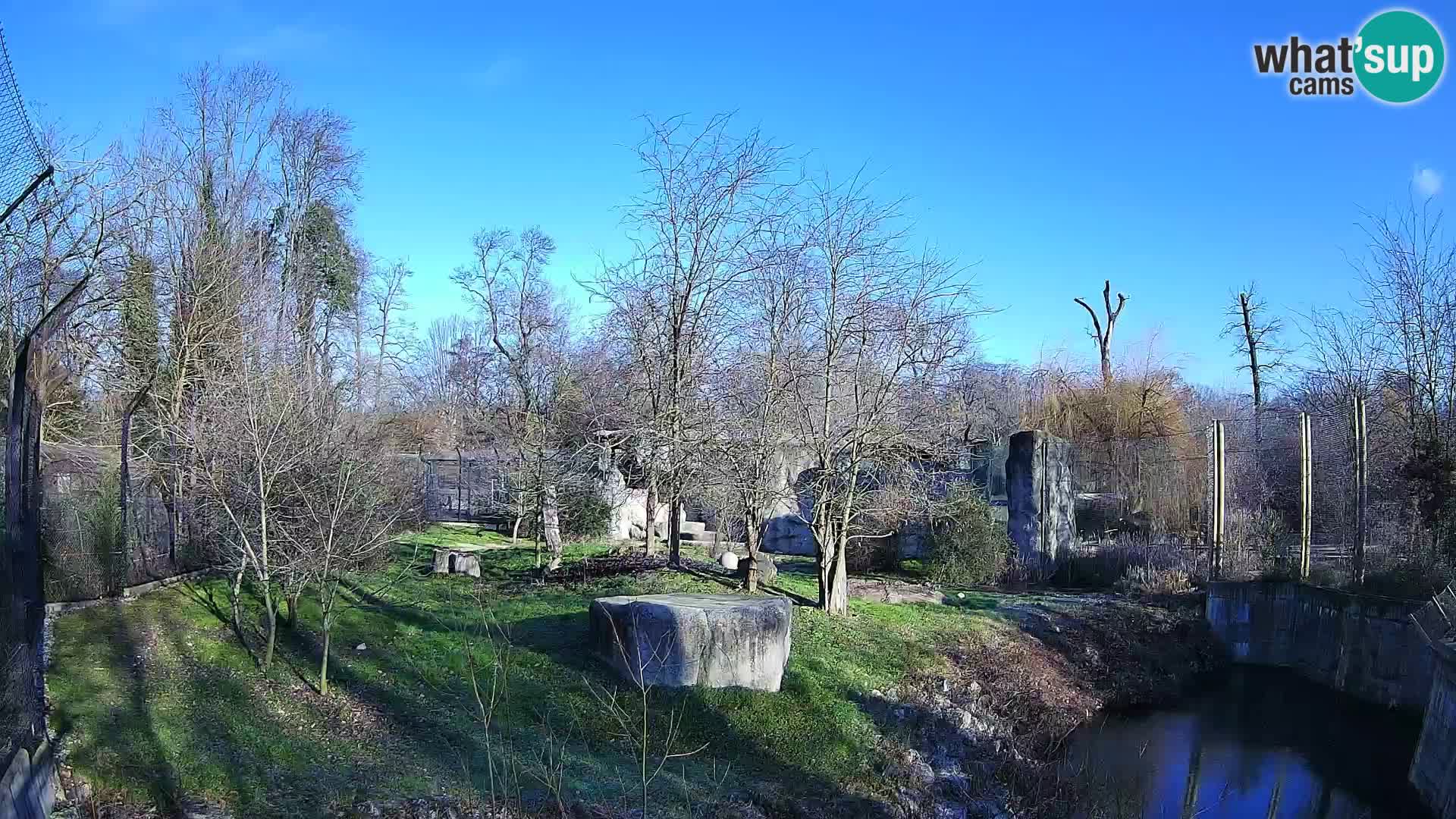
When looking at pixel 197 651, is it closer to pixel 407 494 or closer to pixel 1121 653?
pixel 407 494

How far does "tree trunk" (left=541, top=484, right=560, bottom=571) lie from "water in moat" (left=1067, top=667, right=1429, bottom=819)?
843 centimetres

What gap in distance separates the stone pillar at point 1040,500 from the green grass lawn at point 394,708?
6292mm

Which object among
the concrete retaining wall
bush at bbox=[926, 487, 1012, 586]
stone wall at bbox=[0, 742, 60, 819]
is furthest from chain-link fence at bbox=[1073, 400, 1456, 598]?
stone wall at bbox=[0, 742, 60, 819]

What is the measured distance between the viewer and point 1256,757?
11125 mm

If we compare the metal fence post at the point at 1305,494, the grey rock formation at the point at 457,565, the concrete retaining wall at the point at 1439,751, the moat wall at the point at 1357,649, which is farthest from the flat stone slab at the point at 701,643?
the metal fence post at the point at 1305,494

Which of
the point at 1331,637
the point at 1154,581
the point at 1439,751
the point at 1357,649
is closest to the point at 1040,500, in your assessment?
the point at 1154,581

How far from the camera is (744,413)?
12969 millimetres

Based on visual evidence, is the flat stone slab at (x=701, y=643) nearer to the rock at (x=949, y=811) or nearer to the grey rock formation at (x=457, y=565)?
the rock at (x=949, y=811)

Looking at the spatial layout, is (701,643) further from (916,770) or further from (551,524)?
(551,524)

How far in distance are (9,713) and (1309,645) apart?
14.8 meters

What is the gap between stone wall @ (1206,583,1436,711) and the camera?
38.0ft

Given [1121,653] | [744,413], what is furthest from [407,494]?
[1121,653]

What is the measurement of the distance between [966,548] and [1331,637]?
18.2 ft

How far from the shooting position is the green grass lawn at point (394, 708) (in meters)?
7.20
